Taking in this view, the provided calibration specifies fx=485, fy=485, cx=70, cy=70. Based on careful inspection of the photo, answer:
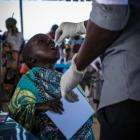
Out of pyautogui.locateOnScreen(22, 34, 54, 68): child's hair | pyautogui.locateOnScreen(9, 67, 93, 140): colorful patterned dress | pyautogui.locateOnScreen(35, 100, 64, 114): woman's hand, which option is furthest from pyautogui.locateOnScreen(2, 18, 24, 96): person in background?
pyautogui.locateOnScreen(35, 100, 64, 114): woman's hand

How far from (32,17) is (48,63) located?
44.7 feet

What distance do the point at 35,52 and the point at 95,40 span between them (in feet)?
5.18

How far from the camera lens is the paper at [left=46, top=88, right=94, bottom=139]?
9.45ft

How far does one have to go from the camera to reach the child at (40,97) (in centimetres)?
294

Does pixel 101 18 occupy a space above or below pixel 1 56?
above

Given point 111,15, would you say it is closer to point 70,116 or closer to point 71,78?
point 71,78

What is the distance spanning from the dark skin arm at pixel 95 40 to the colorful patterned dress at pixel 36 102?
1.28 metres

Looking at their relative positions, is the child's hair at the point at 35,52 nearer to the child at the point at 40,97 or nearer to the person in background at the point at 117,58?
the child at the point at 40,97

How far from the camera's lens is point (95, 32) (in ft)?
5.43

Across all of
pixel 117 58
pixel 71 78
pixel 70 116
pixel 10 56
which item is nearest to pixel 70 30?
pixel 70 116

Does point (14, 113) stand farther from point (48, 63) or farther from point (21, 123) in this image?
point (48, 63)

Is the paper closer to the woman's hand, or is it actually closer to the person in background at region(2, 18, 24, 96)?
the woman's hand

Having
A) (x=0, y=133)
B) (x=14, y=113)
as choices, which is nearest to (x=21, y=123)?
(x=14, y=113)

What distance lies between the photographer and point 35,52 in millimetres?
3207
